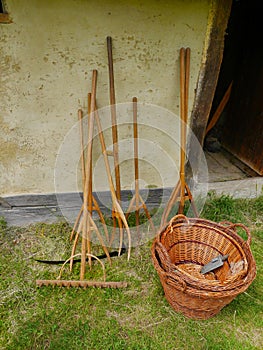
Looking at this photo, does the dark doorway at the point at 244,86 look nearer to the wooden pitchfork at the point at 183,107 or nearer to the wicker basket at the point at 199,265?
the wooden pitchfork at the point at 183,107

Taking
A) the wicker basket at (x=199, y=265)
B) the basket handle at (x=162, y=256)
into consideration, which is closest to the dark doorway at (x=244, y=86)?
the wicker basket at (x=199, y=265)

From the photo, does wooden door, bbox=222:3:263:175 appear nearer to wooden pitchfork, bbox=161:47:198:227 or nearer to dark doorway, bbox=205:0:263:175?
dark doorway, bbox=205:0:263:175

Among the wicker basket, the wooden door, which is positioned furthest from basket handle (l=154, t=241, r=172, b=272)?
the wooden door

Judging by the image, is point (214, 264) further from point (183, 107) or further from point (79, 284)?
point (183, 107)

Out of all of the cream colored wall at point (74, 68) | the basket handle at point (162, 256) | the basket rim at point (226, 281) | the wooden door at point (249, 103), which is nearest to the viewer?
the basket rim at point (226, 281)

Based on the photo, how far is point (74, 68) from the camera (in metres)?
1.79

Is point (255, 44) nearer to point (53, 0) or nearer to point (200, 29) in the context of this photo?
point (200, 29)

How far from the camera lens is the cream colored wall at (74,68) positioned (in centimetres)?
166

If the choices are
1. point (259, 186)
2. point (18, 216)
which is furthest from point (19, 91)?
point (259, 186)

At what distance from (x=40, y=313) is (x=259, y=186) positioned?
7.22ft

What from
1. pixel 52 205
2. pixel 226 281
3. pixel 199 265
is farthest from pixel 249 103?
pixel 52 205

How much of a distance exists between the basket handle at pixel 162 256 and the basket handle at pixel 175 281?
0.15 feet

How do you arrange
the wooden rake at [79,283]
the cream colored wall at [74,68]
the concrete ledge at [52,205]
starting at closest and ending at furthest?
the cream colored wall at [74,68]
the wooden rake at [79,283]
the concrete ledge at [52,205]

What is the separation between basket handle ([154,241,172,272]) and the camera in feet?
5.08
